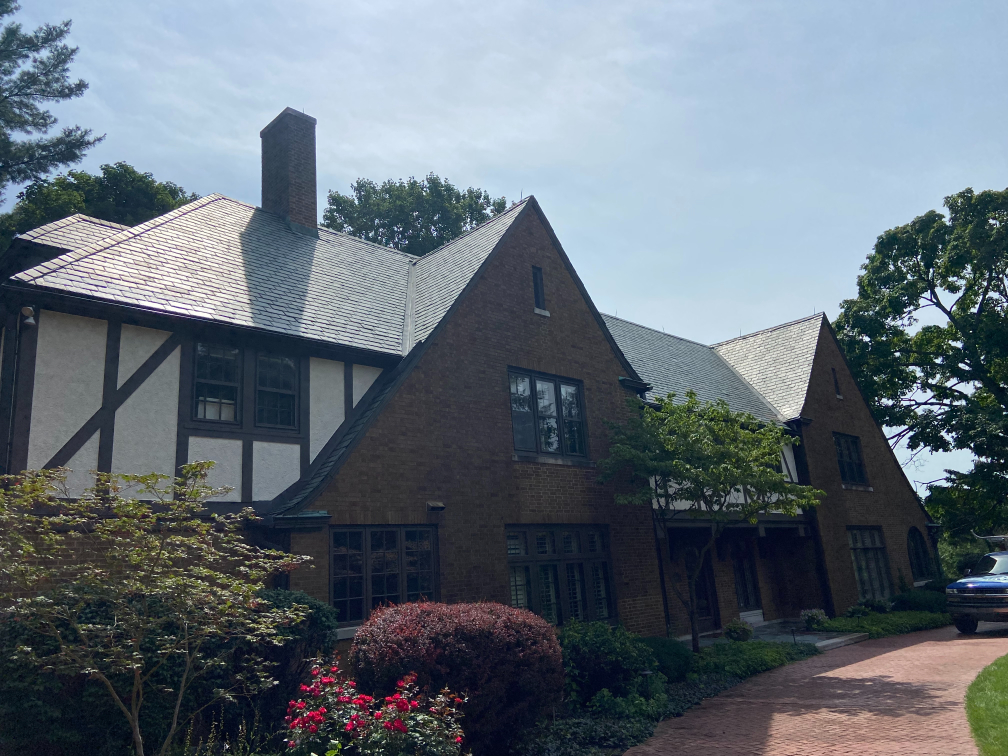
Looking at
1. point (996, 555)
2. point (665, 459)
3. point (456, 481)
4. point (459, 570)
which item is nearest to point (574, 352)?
point (665, 459)

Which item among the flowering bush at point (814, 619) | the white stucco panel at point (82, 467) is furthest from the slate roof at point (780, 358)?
the white stucco panel at point (82, 467)

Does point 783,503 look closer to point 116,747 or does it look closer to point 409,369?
point 409,369

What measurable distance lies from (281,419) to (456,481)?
321cm

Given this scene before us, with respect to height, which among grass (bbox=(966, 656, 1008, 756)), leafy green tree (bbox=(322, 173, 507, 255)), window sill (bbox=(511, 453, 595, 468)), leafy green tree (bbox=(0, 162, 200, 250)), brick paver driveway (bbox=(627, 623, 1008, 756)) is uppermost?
leafy green tree (bbox=(322, 173, 507, 255))

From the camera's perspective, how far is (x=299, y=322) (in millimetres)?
12414

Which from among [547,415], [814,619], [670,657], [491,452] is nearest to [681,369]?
[814,619]

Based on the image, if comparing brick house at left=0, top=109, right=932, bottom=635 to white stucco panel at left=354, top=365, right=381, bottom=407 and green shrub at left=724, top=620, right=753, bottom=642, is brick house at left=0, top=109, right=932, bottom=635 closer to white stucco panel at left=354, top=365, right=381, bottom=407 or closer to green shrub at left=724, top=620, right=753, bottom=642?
white stucco panel at left=354, top=365, right=381, bottom=407

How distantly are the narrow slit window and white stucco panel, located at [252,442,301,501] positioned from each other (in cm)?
649

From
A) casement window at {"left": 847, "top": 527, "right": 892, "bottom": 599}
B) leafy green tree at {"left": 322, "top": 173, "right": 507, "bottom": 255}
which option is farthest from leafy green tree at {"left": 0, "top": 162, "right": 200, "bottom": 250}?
casement window at {"left": 847, "top": 527, "right": 892, "bottom": 599}

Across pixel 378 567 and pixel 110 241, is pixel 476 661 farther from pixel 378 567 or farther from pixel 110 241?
pixel 110 241

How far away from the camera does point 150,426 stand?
10.3m

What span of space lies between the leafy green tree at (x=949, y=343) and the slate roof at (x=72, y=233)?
30506 millimetres

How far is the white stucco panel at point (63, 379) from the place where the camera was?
944cm

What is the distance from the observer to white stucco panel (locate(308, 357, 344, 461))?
12.0 meters
